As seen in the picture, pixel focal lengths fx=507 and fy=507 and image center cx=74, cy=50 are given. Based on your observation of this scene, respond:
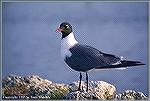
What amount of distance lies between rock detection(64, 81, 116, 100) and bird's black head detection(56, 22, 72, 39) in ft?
2.04

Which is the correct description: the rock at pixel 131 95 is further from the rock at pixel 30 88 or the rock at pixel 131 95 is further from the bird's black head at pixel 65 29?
the bird's black head at pixel 65 29

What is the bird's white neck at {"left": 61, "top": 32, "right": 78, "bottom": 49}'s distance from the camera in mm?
6215

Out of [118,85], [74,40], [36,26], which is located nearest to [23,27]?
[36,26]

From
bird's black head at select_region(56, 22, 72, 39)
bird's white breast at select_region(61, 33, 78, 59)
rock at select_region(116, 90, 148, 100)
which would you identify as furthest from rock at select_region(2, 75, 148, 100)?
bird's black head at select_region(56, 22, 72, 39)

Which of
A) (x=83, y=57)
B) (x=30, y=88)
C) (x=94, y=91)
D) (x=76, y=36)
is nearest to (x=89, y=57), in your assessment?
Answer: (x=83, y=57)

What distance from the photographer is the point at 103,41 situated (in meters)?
6.22

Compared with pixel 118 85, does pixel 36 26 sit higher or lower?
higher

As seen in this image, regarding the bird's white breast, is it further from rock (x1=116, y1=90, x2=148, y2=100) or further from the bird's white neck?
rock (x1=116, y1=90, x2=148, y2=100)

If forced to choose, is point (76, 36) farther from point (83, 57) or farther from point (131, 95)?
point (131, 95)

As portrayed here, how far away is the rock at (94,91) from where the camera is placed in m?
6.21

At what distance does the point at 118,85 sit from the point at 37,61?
1.04m

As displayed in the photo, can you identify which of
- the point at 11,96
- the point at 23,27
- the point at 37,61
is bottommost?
the point at 11,96

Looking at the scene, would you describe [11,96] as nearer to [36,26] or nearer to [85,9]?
[36,26]

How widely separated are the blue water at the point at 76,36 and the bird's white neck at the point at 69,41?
0.21 ft
